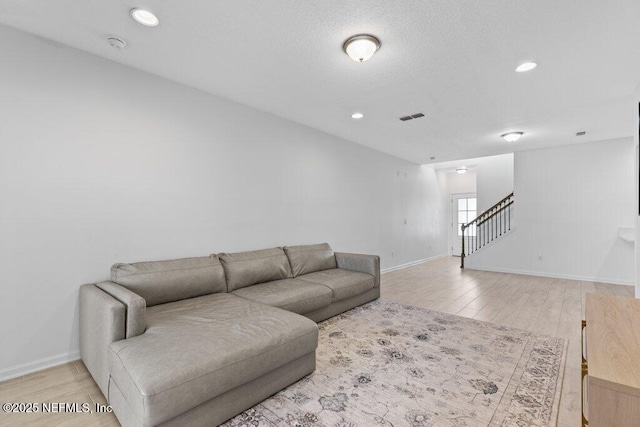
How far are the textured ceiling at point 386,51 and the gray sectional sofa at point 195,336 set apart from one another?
1961 mm

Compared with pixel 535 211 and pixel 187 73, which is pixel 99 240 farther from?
pixel 535 211

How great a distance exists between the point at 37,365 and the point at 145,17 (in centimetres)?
284

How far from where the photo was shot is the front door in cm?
895

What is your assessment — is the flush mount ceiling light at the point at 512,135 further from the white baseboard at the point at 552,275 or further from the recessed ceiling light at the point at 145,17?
the recessed ceiling light at the point at 145,17

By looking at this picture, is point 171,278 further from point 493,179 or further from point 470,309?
point 493,179

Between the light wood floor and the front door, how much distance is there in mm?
1575

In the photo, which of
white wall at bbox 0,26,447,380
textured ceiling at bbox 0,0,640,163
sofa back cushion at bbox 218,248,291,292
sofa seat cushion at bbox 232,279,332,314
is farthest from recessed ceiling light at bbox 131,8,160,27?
sofa seat cushion at bbox 232,279,332,314

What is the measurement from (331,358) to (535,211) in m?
5.91

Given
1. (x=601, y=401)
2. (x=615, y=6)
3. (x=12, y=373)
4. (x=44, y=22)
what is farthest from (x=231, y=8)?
(x=12, y=373)

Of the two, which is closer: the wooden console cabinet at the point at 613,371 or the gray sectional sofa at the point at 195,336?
the wooden console cabinet at the point at 613,371

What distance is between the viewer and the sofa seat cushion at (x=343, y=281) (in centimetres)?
335

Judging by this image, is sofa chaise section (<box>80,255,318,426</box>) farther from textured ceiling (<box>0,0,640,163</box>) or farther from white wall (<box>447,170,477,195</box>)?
white wall (<box>447,170,477,195</box>)

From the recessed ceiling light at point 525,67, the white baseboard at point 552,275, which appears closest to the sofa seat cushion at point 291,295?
the recessed ceiling light at point 525,67

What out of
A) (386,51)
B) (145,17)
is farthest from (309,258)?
(145,17)
